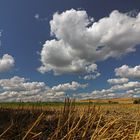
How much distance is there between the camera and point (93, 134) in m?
5.42

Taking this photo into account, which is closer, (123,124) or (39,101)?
(123,124)

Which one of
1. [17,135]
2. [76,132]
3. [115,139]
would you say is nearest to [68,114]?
[76,132]

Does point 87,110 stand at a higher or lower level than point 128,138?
higher

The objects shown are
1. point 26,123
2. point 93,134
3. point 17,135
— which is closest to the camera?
point 17,135

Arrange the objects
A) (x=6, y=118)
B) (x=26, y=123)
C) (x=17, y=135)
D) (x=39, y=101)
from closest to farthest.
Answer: (x=17, y=135), (x=26, y=123), (x=6, y=118), (x=39, y=101)

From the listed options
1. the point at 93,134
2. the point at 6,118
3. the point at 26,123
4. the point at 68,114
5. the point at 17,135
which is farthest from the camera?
the point at 6,118

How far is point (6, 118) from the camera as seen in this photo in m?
6.68

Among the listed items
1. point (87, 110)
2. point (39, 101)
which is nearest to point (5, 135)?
point (87, 110)

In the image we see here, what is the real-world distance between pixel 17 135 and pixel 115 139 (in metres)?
1.58

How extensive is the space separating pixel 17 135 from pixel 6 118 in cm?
169

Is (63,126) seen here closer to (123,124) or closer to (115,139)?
(115,139)

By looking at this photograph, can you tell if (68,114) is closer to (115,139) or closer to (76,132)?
(76,132)

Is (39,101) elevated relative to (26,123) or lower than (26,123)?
elevated

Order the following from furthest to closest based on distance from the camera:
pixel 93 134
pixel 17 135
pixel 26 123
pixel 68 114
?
pixel 68 114, pixel 26 123, pixel 93 134, pixel 17 135
